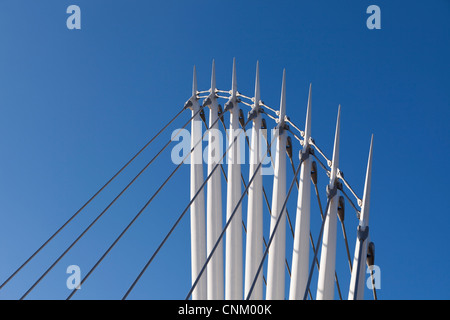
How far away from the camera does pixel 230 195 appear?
18875 millimetres

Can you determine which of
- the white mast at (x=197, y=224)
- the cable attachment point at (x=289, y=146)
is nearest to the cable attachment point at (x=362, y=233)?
the cable attachment point at (x=289, y=146)

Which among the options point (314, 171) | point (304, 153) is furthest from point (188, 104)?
point (314, 171)

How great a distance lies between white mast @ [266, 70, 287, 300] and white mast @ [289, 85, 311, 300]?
837mm

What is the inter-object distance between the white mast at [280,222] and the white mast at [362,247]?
12.5 feet

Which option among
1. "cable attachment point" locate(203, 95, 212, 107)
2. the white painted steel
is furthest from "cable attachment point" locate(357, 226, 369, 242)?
"cable attachment point" locate(203, 95, 212, 107)

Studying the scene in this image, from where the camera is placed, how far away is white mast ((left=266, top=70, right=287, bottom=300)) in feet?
52.3

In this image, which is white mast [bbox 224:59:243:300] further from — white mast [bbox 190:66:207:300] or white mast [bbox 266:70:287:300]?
white mast [bbox 266:70:287:300]

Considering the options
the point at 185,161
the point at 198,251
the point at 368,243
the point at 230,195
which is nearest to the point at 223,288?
the point at 198,251

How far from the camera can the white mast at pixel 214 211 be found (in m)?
17.4

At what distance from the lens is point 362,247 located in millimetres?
12406

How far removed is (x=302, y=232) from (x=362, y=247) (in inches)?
125

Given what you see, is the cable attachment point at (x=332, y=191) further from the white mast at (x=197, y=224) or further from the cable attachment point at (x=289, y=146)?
the white mast at (x=197, y=224)
